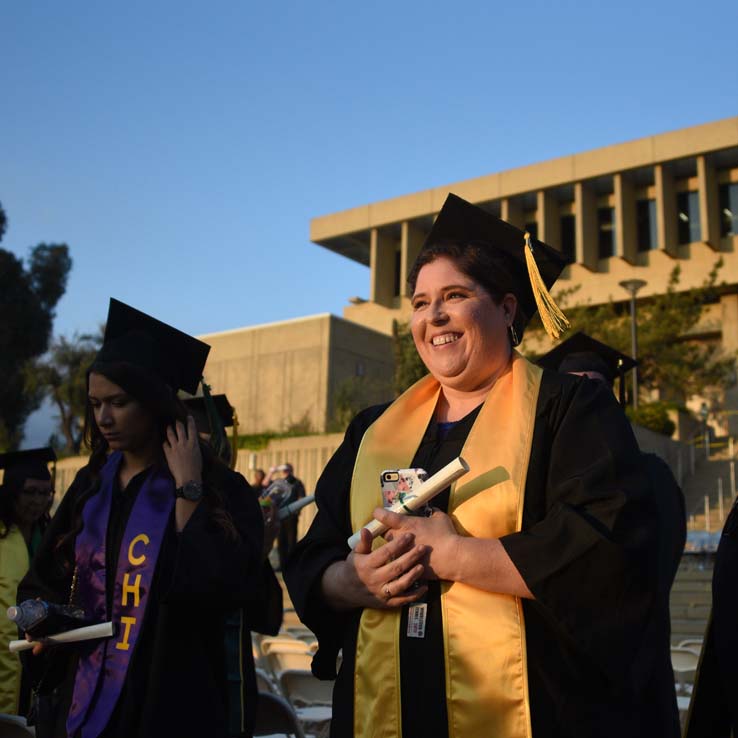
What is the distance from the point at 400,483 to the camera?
7.11ft

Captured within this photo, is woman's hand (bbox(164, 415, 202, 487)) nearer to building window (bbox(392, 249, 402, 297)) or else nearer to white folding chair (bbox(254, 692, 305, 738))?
white folding chair (bbox(254, 692, 305, 738))

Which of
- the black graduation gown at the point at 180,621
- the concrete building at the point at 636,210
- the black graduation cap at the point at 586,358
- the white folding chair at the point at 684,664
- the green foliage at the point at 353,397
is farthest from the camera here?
the concrete building at the point at 636,210

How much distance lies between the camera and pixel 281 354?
26453mm

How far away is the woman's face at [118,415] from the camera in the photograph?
3.11m

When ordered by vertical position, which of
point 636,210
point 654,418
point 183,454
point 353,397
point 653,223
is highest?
point 636,210

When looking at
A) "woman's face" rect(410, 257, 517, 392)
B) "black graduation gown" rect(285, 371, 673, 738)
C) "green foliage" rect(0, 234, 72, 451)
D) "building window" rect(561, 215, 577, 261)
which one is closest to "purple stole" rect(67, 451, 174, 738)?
"black graduation gown" rect(285, 371, 673, 738)

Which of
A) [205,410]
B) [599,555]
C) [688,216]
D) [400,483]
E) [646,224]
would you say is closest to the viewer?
[599,555]

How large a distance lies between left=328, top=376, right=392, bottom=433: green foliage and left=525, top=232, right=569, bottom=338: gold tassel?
17.9m

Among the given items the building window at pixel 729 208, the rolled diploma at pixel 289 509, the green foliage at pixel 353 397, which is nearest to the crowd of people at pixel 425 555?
the rolled diploma at pixel 289 509

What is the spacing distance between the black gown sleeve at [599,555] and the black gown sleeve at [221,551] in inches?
44.4

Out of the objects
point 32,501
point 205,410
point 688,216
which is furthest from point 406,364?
point 688,216

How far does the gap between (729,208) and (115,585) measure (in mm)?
34542

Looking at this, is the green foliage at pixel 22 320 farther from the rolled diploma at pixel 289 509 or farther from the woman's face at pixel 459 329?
the woman's face at pixel 459 329

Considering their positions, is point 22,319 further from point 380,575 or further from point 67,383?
point 380,575
